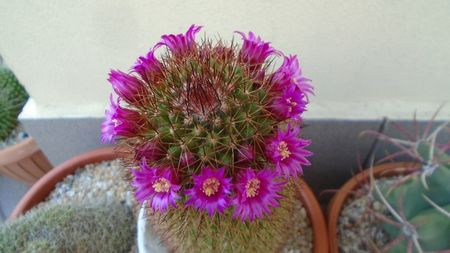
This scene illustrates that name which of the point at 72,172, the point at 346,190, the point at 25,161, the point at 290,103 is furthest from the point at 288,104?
the point at 25,161

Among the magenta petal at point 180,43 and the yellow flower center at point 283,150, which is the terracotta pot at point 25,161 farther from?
the yellow flower center at point 283,150

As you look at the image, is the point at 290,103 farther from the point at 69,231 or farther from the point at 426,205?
the point at 69,231

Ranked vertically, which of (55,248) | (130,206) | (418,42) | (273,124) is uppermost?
(273,124)

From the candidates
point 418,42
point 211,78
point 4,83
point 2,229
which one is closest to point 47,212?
point 2,229

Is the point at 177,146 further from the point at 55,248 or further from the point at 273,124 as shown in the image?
the point at 55,248

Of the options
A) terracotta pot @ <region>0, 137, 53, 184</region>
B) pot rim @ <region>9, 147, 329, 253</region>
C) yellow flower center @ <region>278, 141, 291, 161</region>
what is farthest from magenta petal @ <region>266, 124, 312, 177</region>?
terracotta pot @ <region>0, 137, 53, 184</region>

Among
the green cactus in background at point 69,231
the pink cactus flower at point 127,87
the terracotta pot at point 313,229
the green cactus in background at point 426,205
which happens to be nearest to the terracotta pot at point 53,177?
the green cactus in background at point 69,231
